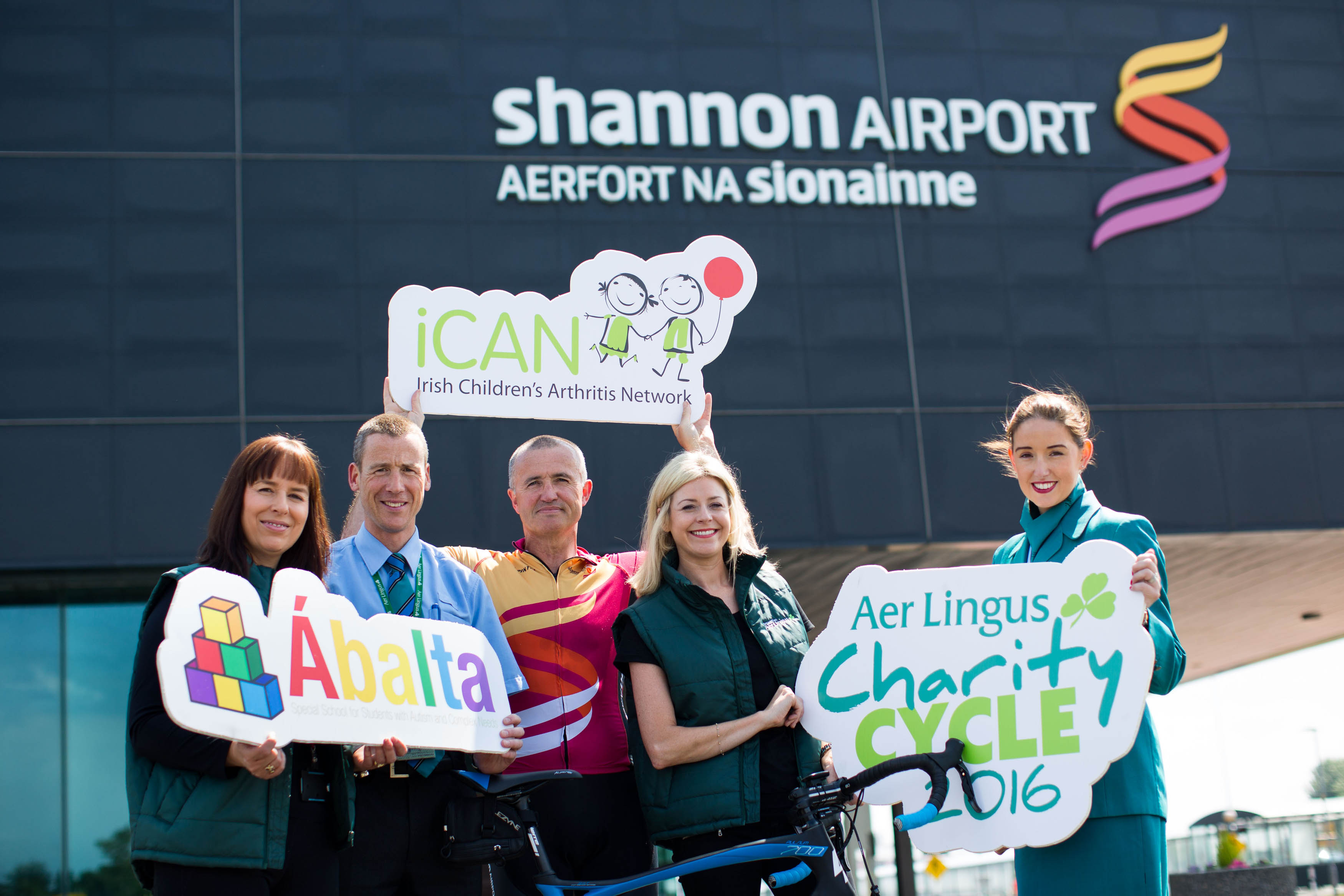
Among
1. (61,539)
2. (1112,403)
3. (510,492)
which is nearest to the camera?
(510,492)

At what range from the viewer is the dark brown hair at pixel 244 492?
3.15 m

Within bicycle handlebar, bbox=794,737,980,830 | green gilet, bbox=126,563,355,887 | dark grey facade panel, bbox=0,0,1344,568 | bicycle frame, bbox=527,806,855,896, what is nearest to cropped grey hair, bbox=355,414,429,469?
green gilet, bbox=126,563,355,887

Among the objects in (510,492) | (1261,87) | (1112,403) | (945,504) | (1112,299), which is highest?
(1261,87)

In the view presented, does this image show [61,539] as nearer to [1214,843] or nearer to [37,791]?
[37,791]

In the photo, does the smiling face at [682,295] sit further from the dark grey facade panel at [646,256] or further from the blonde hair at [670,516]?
the dark grey facade panel at [646,256]

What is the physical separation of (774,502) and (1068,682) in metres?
9.63

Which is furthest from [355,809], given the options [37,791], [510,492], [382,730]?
[37,791]

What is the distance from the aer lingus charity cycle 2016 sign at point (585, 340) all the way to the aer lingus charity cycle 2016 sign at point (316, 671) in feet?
4.37

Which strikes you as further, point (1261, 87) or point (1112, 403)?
point (1261, 87)

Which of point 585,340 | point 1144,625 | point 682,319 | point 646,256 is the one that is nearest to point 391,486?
point 585,340

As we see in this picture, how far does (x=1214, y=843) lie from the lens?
56.4 ft

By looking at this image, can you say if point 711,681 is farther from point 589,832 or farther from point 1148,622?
point 1148,622

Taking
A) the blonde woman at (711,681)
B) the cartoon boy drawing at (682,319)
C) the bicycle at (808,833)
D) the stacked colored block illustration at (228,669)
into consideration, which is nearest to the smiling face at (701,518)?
the blonde woman at (711,681)

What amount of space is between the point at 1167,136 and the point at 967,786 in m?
13.1
